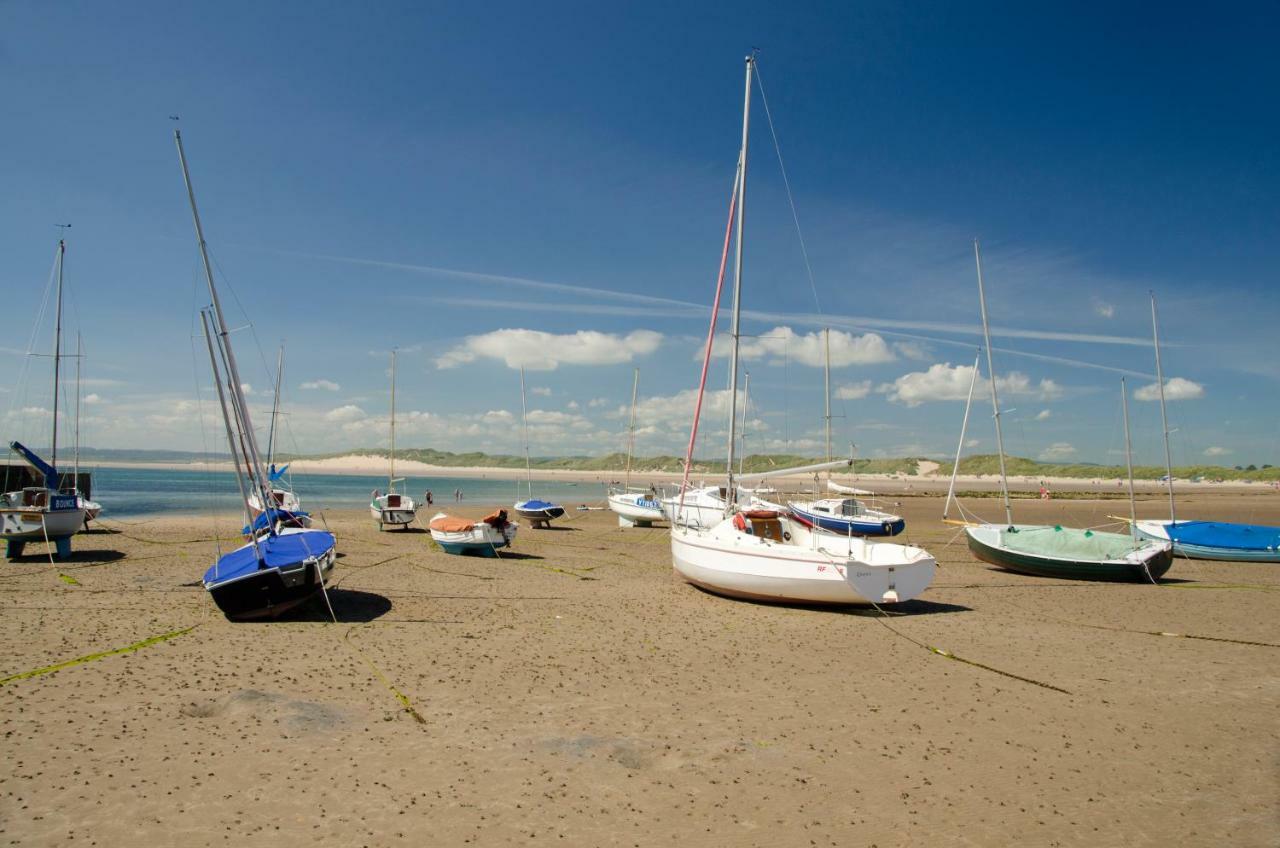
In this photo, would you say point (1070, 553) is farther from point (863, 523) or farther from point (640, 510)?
point (640, 510)

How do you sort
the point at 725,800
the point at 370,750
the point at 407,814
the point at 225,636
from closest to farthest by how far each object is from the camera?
the point at 407,814 < the point at 725,800 < the point at 370,750 < the point at 225,636

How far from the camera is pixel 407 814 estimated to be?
6.57 m

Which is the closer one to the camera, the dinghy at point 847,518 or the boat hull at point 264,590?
the boat hull at point 264,590

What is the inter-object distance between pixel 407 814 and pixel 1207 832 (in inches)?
286

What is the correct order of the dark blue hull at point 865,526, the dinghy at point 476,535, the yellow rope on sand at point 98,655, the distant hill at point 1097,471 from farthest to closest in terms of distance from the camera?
the distant hill at point 1097,471 < the dark blue hull at point 865,526 < the dinghy at point 476,535 < the yellow rope on sand at point 98,655

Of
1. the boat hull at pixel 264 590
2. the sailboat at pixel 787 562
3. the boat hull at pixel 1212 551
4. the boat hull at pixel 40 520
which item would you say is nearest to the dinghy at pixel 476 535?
the sailboat at pixel 787 562

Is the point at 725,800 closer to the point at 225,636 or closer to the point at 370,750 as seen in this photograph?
the point at 370,750

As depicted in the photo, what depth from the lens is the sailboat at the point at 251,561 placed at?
13852mm

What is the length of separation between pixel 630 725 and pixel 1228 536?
28.8m

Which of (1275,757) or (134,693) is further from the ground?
(134,693)

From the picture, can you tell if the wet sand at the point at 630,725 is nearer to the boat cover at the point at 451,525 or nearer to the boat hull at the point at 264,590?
the boat hull at the point at 264,590

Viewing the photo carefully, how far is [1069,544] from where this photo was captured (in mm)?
22797

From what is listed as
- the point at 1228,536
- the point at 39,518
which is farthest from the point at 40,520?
the point at 1228,536

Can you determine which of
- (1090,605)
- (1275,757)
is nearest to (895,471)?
(1090,605)
